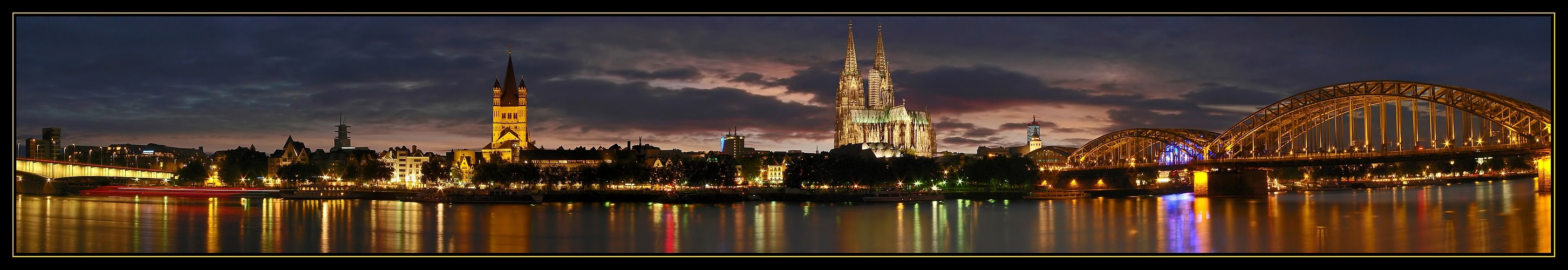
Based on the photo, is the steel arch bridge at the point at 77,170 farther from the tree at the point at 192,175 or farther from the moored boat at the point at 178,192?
the tree at the point at 192,175

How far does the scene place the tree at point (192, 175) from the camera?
3666 inches

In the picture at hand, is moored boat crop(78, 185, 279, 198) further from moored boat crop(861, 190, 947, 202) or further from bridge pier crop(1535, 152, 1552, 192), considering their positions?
bridge pier crop(1535, 152, 1552, 192)

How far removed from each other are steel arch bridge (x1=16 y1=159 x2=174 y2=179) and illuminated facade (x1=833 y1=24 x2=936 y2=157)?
66.4 m

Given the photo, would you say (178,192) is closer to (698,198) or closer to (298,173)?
(298,173)

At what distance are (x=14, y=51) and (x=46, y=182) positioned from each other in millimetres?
76828

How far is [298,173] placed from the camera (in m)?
90.9

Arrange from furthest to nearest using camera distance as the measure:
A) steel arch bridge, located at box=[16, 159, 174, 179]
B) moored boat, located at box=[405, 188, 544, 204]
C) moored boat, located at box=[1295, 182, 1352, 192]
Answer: moored boat, located at box=[1295, 182, 1352, 192] → steel arch bridge, located at box=[16, 159, 174, 179] → moored boat, located at box=[405, 188, 544, 204]

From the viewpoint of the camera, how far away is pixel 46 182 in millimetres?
83375

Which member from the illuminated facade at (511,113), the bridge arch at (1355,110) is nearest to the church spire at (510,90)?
the illuminated facade at (511,113)

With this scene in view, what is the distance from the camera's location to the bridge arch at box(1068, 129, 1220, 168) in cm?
7944

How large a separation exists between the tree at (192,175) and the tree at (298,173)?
19.5 ft

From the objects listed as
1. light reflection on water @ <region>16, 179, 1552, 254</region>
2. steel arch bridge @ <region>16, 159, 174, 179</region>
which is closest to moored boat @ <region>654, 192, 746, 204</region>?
light reflection on water @ <region>16, 179, 1552, 254</region>

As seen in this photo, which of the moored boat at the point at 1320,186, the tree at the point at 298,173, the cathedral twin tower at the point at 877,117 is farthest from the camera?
the cathedral twin tower at the point at 877,117
